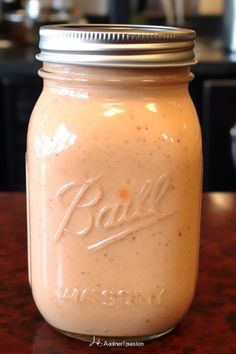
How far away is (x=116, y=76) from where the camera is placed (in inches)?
20.7

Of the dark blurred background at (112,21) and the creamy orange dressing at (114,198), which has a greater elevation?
the creamy orange dressing at (114,198)

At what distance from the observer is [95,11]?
7.61 ft

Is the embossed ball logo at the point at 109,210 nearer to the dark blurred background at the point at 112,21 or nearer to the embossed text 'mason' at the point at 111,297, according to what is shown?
the embossed text 'mason' at the point at 111,297

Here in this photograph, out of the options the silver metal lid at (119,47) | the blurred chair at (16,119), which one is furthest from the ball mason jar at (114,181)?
the blurred chair at (16,119)

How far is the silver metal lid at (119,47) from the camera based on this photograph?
1.69 ft

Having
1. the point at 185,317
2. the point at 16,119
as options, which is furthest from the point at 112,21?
the point at 185,317

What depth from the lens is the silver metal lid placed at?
51cm

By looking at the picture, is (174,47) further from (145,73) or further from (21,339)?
(21,339)

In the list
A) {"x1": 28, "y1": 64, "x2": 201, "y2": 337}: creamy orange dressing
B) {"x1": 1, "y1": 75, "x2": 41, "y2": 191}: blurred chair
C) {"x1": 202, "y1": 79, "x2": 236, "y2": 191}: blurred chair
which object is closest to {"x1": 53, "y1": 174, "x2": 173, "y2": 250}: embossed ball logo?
{"x1": 28, "y1": 64, "x2": 201, "y2": 337}: creamy orange dressing

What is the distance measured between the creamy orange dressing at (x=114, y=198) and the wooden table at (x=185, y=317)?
18mm

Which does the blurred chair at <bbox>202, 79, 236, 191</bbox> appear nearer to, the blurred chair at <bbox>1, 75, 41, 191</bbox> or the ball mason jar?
the blurred chair at <bbox>1, 75, 41, 191</bbox>

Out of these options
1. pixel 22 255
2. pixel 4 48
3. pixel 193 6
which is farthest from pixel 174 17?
pixel 22 255

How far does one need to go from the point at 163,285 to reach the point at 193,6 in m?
1.81

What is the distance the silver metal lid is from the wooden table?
23 cm
